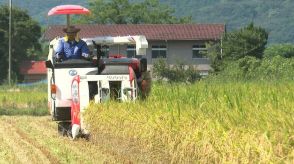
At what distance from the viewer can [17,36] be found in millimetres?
67562

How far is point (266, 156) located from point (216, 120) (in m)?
1.48

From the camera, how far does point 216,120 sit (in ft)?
21.8

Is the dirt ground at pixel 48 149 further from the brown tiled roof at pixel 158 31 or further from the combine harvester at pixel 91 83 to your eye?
the brown tiled roof at pixel 158 31

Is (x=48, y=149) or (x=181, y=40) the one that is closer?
(x=48, y=149)

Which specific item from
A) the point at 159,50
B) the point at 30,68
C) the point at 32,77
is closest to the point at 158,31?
the point at 159,50

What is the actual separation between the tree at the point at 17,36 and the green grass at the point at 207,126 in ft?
176

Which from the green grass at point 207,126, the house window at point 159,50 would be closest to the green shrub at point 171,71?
the house window at point 159,50

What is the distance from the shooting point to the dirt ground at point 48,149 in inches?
372

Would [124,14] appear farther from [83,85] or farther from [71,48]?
[83,85]

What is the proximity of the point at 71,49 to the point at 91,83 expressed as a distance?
1.61 meters

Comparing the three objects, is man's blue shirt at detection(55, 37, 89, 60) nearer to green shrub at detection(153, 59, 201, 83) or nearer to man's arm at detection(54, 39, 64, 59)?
man's arm at detection(54, 39, 64, 59)

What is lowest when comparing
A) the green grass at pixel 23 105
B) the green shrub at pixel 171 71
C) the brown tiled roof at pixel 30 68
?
the brown tiled roof at pixel 30 68

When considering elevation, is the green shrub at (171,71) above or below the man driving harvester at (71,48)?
below

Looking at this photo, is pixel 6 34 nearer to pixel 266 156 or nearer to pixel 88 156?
pixel 88 156
